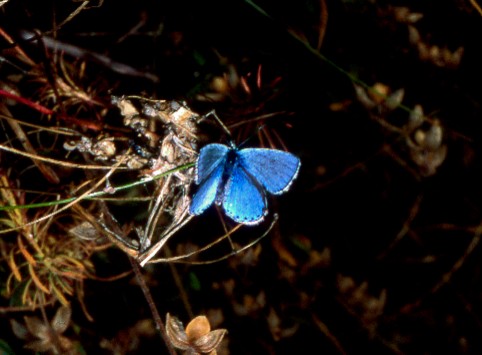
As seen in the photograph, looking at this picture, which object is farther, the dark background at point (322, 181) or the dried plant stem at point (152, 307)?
the dark background at point (322, 181)

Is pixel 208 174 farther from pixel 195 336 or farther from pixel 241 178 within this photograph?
pixel 195 336

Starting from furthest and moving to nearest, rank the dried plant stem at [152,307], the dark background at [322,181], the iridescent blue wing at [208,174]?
1. the dark background at [322,181]
2. the dried plant stem at [152,307]
3. the iridescent blue wing at [208,174]

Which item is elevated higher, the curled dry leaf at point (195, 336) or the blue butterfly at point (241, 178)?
the blue butterfly at point (241, 178)

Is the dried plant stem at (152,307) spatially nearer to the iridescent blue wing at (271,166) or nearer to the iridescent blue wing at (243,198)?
the iridescent blue wing at (243,198)

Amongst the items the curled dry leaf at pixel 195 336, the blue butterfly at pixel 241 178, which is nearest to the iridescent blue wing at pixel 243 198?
the blue butterfly at pixel 241 178

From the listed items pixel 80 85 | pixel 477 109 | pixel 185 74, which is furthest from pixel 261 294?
pixel 477 109

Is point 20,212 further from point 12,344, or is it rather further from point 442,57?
point 442,57

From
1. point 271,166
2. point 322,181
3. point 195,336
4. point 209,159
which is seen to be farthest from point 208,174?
point 322,181
